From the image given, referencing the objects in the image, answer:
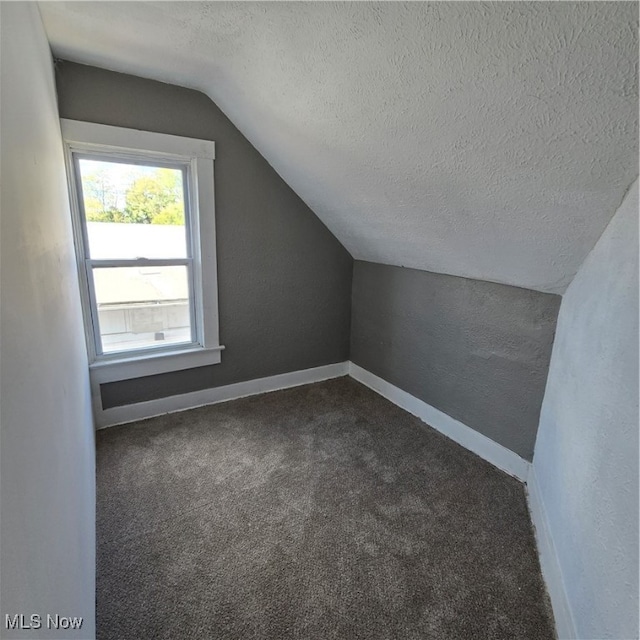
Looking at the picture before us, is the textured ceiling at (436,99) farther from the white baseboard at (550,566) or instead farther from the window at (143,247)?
the white baseboard at (550,566)

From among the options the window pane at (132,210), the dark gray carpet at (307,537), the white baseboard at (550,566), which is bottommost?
the dark gray carpet at (307,537)

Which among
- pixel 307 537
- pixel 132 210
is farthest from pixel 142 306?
pixel 307 537

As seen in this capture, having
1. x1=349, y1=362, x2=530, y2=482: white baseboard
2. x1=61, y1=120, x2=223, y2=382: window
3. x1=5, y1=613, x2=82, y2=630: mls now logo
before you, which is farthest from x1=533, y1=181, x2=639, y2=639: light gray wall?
x1=61, y1=120, x2=223, y2=382: window

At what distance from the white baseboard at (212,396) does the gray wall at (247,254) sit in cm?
5

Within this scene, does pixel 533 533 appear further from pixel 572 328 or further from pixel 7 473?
pixel 7 473

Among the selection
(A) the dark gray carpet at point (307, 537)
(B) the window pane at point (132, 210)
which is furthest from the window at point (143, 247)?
(A) the dark gray carpet at point (307, 537)

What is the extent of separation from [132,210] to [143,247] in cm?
23

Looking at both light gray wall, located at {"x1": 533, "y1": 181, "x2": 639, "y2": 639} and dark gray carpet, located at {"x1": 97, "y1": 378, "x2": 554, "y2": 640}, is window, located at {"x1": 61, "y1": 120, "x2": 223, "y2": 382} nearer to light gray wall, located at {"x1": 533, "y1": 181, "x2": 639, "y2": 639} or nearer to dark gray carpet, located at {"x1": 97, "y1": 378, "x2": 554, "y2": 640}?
dark gray carpet, located at {"x1": 97, "y1": 378, "x2": 554, "y2": 640}

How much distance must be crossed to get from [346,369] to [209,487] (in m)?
1.75

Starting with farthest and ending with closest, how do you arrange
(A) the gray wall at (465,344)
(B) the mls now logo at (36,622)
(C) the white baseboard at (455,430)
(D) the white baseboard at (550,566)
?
(C) the white baseboard at (455,430) → (A) the gray wall at (465,344) → (D) the white baseboard at (550,566) → (B) the mls now logo at (36,622)

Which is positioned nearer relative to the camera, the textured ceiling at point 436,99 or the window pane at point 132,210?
the textured ceiling at point 436,99

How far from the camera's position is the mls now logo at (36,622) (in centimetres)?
46

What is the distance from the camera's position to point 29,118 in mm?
992

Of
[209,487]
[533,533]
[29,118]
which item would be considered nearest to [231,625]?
[209,487]
